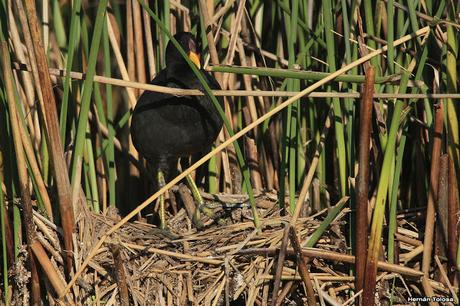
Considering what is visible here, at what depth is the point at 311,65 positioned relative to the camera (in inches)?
134

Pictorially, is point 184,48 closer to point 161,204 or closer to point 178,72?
point 178,72

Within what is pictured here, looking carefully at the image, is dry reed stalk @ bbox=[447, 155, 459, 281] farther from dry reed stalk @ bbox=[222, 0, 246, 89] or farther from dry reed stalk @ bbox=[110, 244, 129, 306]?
dry reed stalk @ bbox=[110, 244, 129, 306]

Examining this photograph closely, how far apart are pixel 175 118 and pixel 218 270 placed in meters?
Result: 0.81

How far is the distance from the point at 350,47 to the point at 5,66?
1.43 meters

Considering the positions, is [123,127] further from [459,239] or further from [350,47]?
[459,239]

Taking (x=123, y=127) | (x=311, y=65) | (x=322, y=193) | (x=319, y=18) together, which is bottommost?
(x=322, y=193)

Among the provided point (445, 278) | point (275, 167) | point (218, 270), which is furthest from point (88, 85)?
point (445, 278)

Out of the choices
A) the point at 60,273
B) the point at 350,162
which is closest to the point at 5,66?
the point at 60,273

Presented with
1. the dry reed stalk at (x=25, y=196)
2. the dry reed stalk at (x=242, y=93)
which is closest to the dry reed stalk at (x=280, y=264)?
the dry reed stalk at (x=242, y=93)

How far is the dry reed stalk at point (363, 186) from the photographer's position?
2764 millimetres

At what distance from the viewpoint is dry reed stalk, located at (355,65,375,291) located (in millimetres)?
2764

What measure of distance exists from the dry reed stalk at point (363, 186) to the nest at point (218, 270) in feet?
0.25

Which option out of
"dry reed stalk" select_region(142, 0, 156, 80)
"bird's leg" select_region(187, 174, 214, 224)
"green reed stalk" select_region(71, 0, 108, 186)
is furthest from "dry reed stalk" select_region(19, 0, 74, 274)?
"dry reed stalk" select_region(142, 0, 156, 80)

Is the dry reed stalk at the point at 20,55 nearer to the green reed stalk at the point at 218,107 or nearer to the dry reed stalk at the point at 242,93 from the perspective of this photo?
the dry reed stalk at the point at 242,93
